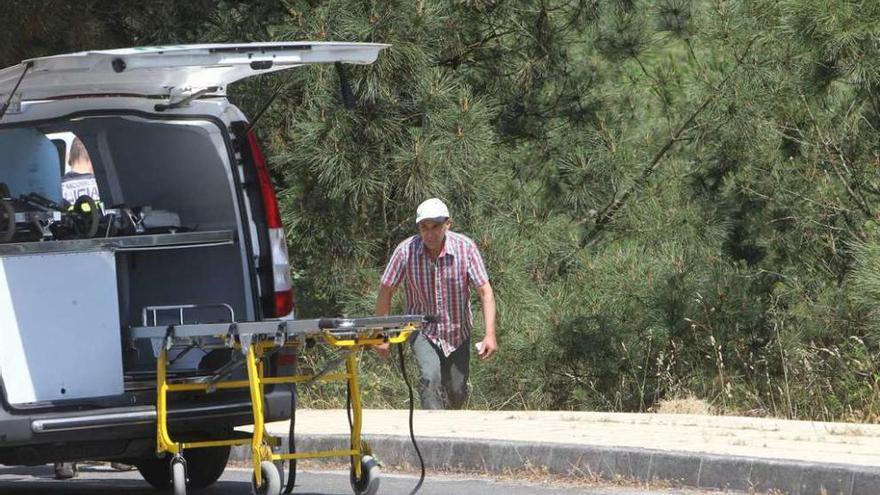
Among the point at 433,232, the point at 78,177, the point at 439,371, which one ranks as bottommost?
Answer: the point at 439,371

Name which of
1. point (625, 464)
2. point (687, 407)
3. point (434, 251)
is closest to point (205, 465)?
point (625, 464)

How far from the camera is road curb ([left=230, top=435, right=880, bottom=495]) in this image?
24.6ft

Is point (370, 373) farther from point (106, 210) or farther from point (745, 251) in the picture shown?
point (106, 210)

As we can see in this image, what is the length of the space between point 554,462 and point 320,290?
650cm

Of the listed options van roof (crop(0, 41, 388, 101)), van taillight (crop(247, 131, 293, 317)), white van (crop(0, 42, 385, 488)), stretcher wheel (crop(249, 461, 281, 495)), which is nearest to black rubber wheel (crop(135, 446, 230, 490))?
white van (crop(0, 42, 385, 488))

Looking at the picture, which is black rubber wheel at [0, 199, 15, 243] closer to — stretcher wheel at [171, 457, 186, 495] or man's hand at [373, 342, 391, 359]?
stretcher wheel at [171, 457, 186, 495]

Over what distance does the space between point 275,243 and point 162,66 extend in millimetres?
1396

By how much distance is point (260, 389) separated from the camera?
735 cm

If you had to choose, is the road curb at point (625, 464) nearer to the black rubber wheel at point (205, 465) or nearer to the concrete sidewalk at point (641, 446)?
the concrete sidewalk at point (641, 446)

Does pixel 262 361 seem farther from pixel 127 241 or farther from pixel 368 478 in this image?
pixel 127 241

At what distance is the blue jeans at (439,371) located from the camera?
432 inches

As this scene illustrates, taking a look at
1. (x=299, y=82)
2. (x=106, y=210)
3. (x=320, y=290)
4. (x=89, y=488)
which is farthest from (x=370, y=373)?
(x=106, y=210)

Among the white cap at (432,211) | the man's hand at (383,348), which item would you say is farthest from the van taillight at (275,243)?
the white cap at (432,211)

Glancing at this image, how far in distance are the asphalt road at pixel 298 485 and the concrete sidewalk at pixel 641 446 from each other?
0.16 metres
